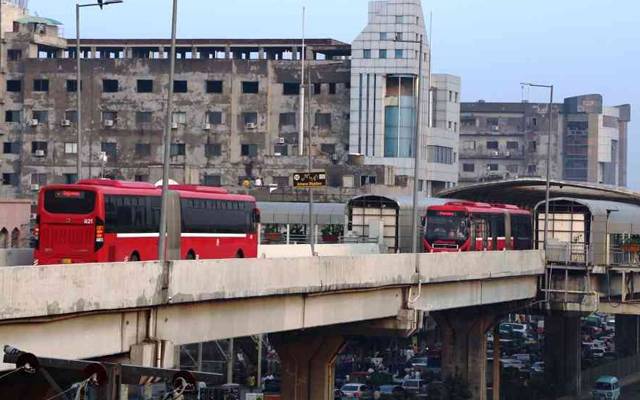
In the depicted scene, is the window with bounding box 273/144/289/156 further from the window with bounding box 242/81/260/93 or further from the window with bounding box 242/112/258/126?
the window with bounding box 242/81/260/93

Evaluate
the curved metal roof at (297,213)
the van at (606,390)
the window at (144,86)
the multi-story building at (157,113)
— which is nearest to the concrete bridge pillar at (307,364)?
the van at (606,390)

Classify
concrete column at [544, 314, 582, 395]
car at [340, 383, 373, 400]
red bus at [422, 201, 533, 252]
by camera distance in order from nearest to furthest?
1. red bus at [422, 201, 533, 252]
2. car at [340, 383, 373, 400]
3. concrete column at [544, 314, 582, 395]

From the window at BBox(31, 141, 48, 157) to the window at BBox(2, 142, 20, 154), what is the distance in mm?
1461

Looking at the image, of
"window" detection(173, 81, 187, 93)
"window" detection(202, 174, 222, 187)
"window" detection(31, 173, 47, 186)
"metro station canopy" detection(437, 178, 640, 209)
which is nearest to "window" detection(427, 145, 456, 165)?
"window" detection(202, 174, 222, 187)

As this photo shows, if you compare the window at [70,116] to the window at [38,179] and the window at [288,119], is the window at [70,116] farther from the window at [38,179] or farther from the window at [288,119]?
the window at [288,119]

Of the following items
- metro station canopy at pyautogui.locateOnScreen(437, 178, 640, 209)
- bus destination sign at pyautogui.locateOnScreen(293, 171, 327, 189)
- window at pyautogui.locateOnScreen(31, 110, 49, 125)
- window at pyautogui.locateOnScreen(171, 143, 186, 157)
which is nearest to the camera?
bus destination sign at pyautogui.locateOnScreen(293, 171, 327, 189)

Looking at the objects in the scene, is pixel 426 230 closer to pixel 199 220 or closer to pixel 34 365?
pixel 199 220

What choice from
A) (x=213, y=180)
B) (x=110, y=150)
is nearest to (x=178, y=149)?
(x=213, y=180)

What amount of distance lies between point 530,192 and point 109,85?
4883 cm

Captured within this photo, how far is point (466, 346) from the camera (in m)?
72.5

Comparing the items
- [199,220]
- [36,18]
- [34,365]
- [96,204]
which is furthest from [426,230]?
[36,18]

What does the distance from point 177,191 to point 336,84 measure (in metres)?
79.9

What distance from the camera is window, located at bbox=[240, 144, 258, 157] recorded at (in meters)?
128

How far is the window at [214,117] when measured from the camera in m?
128
